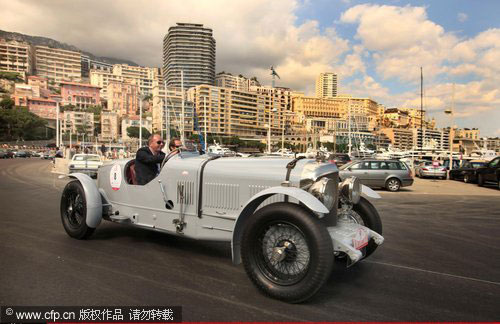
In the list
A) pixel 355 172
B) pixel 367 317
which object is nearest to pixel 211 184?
pixel 367 317

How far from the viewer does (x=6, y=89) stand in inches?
5472

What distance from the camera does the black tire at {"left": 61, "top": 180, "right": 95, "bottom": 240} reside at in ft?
17.2

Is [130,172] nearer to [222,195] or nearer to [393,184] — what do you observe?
[222,195]

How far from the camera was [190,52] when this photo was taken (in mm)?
179500

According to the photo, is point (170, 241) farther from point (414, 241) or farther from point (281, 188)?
point (414, 241)

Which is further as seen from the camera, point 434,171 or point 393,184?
point 434,171

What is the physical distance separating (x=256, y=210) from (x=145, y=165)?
230cm

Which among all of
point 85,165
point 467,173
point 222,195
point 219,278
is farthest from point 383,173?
point 85,165

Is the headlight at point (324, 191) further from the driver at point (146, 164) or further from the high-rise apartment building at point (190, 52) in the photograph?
the high-rise apartment building at point (190, 52)

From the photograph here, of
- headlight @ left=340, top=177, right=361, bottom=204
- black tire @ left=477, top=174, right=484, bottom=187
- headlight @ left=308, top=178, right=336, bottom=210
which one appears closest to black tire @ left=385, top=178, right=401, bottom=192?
black tire @ left=477, top=174, right=484, bottom=187

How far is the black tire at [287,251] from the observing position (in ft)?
10.1

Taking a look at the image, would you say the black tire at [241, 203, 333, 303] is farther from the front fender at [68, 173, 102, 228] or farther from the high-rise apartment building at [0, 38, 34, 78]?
the high-rise apartment building at [0, 38, 34, 78]

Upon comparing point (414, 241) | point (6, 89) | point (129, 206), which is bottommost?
point (414, 241)

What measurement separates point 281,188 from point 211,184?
111 cm
